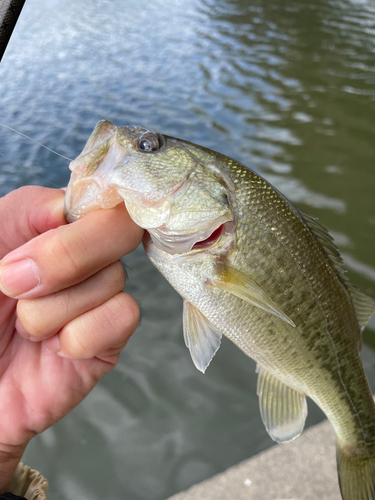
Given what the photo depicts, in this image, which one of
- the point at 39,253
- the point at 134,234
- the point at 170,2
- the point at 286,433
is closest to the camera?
the point at 39,253

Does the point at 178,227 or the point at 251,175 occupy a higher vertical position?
the point at 251,175

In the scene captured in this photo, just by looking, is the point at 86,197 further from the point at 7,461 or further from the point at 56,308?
the point at 7,461

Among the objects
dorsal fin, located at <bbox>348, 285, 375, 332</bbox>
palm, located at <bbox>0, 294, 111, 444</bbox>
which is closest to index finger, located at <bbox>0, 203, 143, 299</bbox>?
palm, located at <bbox>0, 294, 111, 444</bbox>

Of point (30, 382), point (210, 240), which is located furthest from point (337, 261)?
point (30, 382)

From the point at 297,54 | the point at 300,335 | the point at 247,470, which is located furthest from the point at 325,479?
the point at 297,54

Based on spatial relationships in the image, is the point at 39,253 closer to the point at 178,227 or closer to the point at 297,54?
the point at 178,227

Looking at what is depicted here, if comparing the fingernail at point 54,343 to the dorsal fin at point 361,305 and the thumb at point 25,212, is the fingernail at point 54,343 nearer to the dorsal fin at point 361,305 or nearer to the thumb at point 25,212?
the thumb at point 25,212
